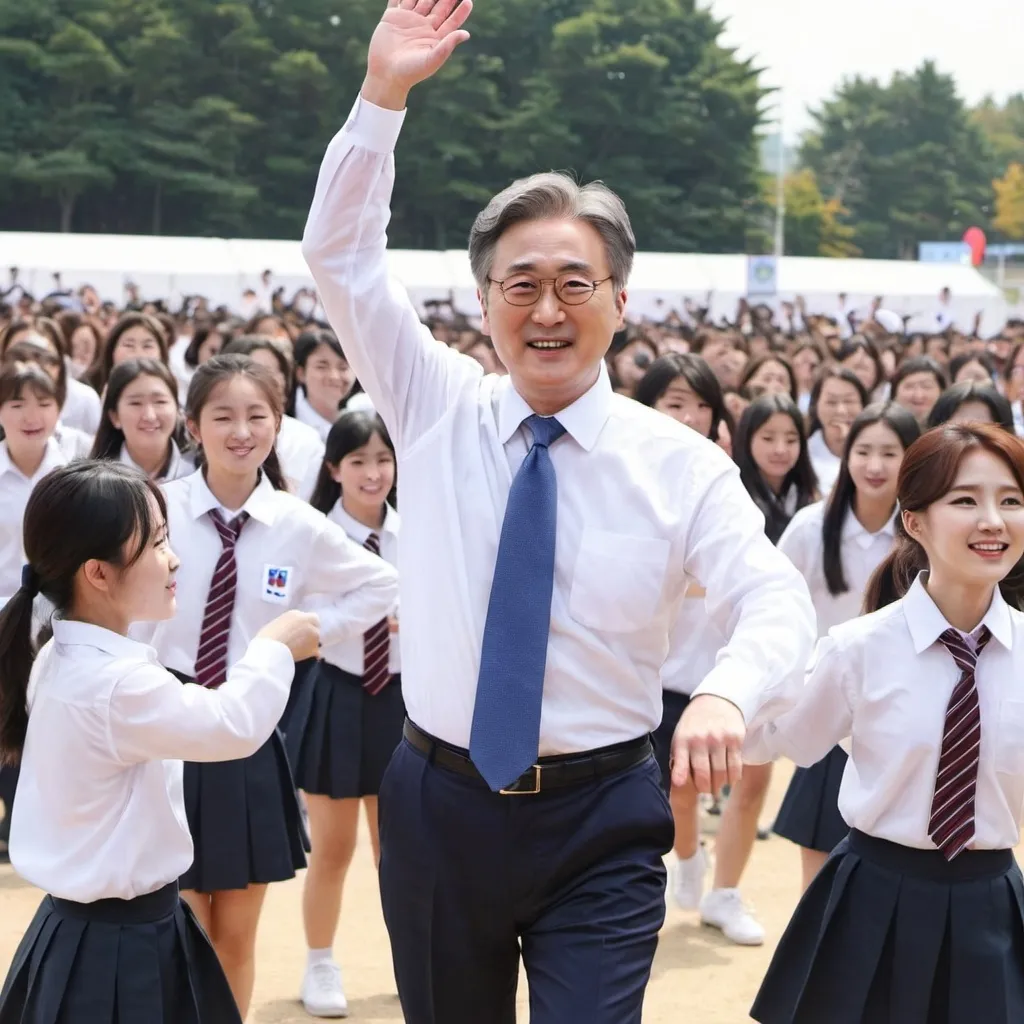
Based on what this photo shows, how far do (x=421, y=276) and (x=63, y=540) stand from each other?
2337 centimetres

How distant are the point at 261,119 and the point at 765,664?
48.1 metres

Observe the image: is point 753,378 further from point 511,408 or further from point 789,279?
point 789,279

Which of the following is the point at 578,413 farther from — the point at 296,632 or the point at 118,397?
the point at 118,397

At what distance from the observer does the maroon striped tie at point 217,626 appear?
3.91m

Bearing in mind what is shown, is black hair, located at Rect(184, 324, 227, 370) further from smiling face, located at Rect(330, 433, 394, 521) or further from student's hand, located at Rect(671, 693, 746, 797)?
student's hand, located at Rect(671, 693, 746, 797)

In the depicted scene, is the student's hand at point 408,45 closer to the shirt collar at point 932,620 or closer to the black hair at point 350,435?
the shirt collar at point 932,620

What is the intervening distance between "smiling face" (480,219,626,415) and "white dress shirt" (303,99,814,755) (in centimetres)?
9

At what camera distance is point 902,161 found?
63.2m

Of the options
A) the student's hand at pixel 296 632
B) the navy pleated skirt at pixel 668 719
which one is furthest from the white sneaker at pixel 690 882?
the student's hand at pixel 296 632

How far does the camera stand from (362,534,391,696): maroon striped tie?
4898 mm

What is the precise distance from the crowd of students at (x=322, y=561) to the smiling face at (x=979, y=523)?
0.49 metres

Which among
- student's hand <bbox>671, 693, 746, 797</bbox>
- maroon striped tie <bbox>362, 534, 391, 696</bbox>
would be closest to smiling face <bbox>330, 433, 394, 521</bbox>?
maroon striped tie <bbox>362, 534, 391, 696</bbox>

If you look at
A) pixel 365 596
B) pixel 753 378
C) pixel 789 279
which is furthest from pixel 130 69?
pixel 365 596

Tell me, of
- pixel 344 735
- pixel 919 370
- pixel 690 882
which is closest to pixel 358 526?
pixel 344 735
